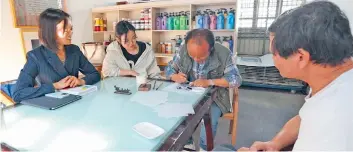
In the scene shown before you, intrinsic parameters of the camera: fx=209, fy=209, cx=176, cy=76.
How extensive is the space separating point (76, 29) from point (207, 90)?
9.40 feet

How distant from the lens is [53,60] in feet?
4.88

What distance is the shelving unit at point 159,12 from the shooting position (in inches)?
120

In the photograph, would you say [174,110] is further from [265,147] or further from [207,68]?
[207,68]

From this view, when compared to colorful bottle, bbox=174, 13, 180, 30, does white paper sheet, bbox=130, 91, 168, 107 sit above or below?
below

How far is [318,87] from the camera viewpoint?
69cm

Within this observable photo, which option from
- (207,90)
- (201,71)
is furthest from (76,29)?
(207,90)

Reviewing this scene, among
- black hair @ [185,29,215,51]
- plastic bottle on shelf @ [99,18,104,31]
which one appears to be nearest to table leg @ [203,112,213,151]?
black hair @ [185,29,215,51]

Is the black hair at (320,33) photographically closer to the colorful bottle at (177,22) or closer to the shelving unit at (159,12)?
the shelving unit at (159,12)

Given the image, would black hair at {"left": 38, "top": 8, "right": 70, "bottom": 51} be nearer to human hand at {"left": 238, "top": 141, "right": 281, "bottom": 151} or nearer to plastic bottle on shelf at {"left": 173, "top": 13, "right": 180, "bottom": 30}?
human hand at {"left": 238, "top": 141, "right": 281, "bottom": 151}

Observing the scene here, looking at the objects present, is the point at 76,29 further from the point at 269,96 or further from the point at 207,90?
the point at 269,96

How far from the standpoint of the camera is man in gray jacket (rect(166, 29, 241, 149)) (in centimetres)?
154

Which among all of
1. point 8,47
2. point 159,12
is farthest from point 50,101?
point 159,12

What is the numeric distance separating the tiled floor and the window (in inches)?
52.8

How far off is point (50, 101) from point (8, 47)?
76.4 inches
